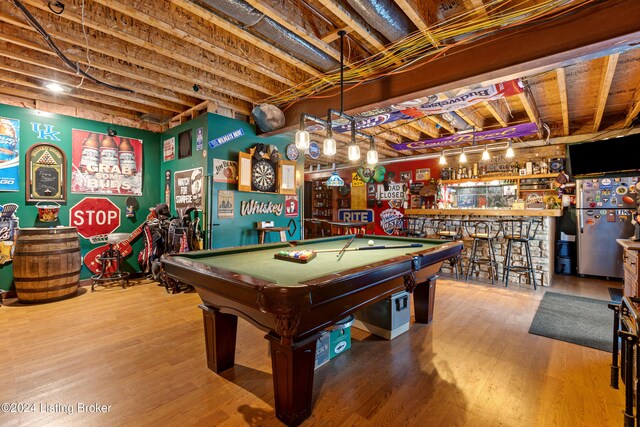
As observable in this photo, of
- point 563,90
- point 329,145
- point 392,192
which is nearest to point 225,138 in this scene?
point 329,145

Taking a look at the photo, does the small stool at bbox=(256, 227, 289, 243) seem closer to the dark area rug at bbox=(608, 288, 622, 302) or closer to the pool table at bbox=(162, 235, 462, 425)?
the pool table at bbox=(162, 235, 462, 425)

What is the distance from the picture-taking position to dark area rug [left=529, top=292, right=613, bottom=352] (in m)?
2.94

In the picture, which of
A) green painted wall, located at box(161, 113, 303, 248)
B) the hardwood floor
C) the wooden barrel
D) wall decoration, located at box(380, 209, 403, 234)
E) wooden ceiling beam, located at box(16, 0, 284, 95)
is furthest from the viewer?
wall decoration, located at box(380, 209, 403, 234)

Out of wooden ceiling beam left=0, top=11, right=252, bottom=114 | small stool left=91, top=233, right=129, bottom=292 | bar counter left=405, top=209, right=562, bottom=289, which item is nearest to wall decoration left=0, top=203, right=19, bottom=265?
small stool left=91, top=233, right=129, bottom=292

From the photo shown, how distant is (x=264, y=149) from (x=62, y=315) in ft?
11.8

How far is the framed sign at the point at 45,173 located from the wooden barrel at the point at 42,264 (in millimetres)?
895

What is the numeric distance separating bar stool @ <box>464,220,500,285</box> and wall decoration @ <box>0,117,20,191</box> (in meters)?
7.42

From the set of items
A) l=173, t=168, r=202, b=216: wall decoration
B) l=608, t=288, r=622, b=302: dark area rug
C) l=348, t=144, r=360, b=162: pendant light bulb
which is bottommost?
l=608, t=288, r=622, b=302: dark area rug

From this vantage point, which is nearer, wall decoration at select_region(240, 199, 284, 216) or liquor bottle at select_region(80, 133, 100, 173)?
liquor bottle at select_region(80, 133, 100, 173)

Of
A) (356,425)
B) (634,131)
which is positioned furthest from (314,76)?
(634,131)

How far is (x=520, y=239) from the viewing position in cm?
491

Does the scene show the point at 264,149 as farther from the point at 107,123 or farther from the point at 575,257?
the point at 575,257

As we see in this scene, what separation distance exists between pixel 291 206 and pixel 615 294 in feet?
18.3

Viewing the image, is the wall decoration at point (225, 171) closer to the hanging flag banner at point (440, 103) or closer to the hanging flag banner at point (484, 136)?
the hanging flag banner at point (440, 103)
